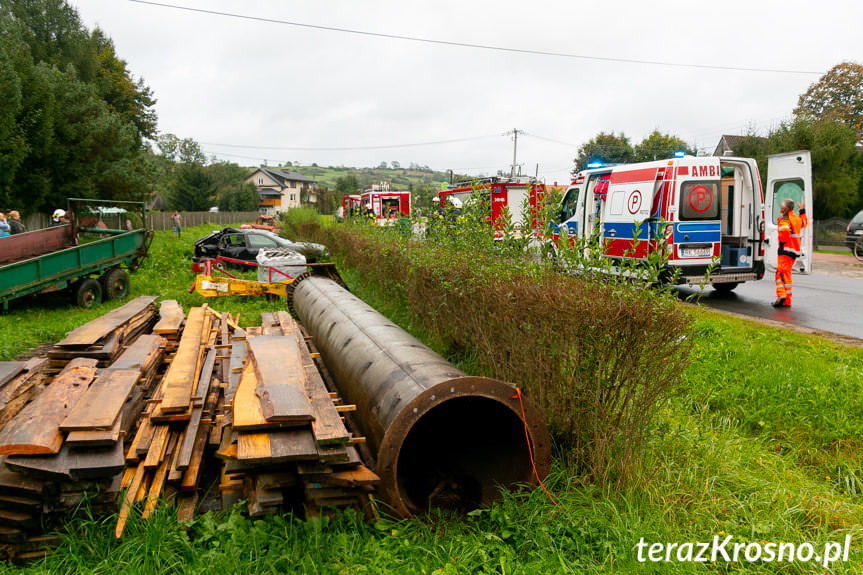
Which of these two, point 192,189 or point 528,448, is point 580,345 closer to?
point 528,448

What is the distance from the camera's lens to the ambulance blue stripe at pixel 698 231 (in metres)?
8.95

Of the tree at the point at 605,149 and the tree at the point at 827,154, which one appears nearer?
the tree at the point at 827,154

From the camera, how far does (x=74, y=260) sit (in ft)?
32.5

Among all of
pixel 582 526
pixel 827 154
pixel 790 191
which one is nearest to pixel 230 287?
pixel 582 526

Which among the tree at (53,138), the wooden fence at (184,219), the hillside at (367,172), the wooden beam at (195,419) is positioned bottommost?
the wooden beam at (195,419)

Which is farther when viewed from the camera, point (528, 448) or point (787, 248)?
point (787, 248)

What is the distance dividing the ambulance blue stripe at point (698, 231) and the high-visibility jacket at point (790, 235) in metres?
1.02

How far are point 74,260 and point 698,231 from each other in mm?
11420

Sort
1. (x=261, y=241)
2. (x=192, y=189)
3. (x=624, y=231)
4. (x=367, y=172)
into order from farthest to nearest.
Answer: (x=367, y=172) → (x=192, y=189) → (x=261, y=241) → (x=624, y=231)

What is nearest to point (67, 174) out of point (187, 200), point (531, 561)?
point (531, 561)

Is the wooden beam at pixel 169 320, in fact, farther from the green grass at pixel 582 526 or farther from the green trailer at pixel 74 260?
the green grass at pixel 582 526

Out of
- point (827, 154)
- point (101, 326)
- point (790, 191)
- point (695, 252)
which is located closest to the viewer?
point (101, 326)

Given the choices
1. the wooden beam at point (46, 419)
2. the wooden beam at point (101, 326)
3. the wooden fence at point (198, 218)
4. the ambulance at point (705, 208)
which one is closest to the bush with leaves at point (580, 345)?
the wooden beam at point (46, 419)

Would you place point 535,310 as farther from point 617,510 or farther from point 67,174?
point 67,174
